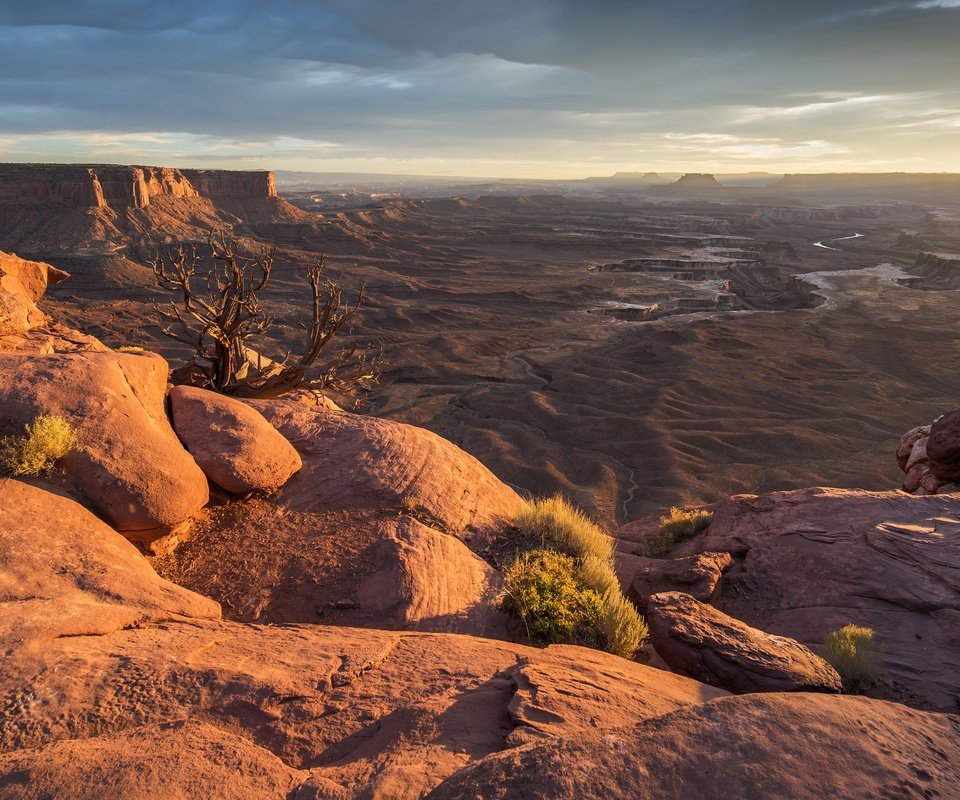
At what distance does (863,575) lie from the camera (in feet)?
22.2

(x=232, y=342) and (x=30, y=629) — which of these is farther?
(x=232, y=342)

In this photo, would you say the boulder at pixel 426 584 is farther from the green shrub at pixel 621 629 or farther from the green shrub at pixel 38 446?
the green shrub at pixel 38 446

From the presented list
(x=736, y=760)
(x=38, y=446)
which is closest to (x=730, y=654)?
(x=736, y=760)

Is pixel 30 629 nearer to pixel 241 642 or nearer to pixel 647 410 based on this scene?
pixel 241 642

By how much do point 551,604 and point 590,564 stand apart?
3.54ft

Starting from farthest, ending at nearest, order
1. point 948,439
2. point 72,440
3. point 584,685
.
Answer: point 948,439, point 72,440, point 584,685

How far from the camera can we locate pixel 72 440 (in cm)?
505

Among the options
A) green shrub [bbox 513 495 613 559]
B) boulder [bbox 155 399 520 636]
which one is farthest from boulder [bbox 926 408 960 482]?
boulder [bbox 155 399 520 636]

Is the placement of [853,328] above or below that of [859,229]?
below

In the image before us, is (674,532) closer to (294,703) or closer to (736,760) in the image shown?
(736,760)

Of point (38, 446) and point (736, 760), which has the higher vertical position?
point (38, 446)

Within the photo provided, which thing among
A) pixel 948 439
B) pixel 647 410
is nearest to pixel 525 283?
pixel 647 410

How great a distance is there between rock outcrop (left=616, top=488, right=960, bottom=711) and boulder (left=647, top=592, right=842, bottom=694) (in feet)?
3.06

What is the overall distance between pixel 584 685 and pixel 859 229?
133 metres
